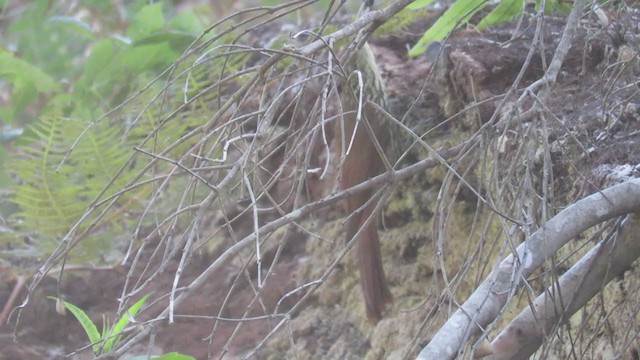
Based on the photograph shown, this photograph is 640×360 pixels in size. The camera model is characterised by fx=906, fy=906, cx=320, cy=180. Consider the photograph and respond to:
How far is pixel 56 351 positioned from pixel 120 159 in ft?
2.50

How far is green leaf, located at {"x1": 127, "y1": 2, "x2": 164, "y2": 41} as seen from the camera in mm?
3948

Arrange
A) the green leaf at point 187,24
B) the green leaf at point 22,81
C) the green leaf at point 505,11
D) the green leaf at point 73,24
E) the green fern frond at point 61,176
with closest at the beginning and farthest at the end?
the green leaf at point 505,11
the green fern frond at point 61,176
the green leaf at point 187,24
the green leaf at point 22,81
the green leaf at point 73,24

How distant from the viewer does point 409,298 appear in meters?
3.11

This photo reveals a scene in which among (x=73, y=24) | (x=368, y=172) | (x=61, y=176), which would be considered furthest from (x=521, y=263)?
(x=73, y=24)

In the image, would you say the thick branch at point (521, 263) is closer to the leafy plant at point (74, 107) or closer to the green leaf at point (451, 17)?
the green leaf at point (451, 17)

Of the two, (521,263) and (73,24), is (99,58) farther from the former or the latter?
(521,263)

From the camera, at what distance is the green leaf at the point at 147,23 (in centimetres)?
395

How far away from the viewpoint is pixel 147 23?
3.98m

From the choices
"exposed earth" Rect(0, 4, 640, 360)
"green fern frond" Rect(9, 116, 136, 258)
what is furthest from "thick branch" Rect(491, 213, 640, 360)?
"green fern frond" Rect(9, 116, 136, 258)

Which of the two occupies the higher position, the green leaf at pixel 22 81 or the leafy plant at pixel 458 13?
the leafy plant at pixel 458 13

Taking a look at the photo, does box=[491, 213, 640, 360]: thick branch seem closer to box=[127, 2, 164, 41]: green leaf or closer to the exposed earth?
the exposed earth

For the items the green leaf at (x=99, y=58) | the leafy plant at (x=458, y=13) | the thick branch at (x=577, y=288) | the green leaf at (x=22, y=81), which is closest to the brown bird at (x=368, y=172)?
the leafy plant at (x=458, y=13)

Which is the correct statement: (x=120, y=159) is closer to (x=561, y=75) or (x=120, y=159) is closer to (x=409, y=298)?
(x=409, y=298)

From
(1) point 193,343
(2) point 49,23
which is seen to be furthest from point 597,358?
(2) point 49,23
